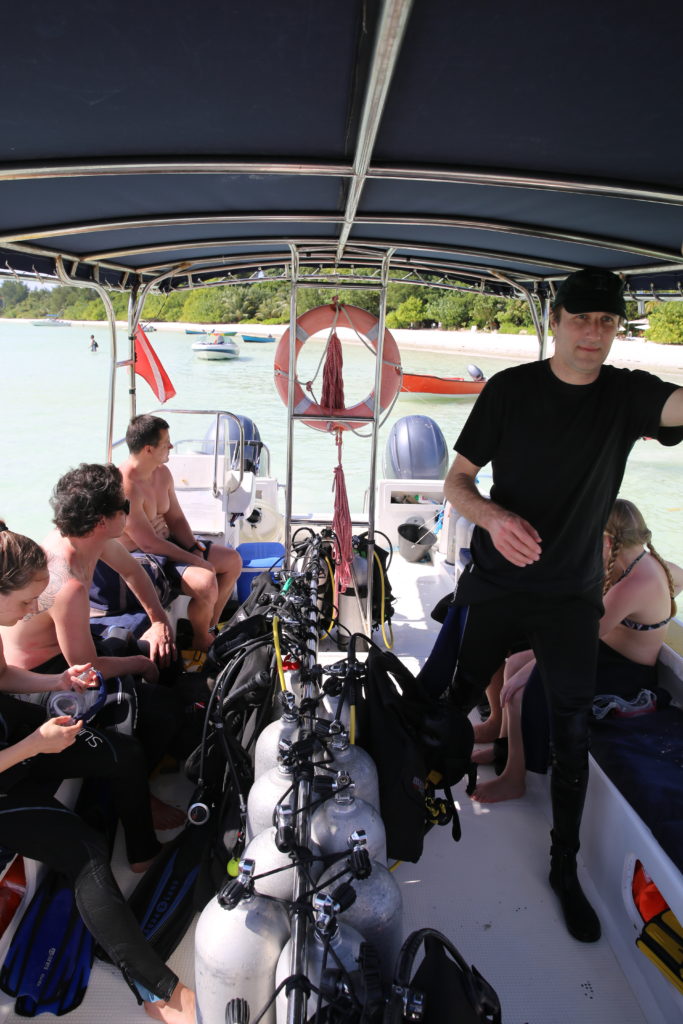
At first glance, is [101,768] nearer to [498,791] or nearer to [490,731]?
[498,791]

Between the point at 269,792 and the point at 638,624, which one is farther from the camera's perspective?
the point at 638,624

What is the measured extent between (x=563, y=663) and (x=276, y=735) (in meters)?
0.72

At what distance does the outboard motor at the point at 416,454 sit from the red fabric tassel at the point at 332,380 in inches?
119

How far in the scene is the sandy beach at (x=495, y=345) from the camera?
848 inches

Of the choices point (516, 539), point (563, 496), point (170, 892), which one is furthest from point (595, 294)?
point (170, 892)

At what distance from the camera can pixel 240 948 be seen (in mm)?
1103

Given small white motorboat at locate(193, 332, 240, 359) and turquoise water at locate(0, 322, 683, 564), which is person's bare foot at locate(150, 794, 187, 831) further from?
small white motorboat at locate(193, 332, 240, 359)

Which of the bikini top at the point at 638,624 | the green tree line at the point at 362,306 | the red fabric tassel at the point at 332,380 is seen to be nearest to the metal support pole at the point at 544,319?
the red fabric tassel at the point at 332,380

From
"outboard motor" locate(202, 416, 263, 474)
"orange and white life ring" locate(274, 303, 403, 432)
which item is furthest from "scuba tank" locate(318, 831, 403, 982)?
"outboard motor" locate(202, 416, 263, 474)

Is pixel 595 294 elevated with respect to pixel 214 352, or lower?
lower

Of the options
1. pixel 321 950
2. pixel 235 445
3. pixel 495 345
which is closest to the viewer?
pixel 321 950

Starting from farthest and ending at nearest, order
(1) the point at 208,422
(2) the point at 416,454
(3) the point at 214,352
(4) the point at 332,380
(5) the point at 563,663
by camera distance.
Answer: (3) the point at 214,352, (1) the point at 208,422, (2) the point at 416,454, (4) the point at 332,380, (5) the point at 563,663

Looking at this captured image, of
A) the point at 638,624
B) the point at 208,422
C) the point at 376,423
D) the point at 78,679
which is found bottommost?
the point at 78,679

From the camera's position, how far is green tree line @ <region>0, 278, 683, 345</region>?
1093 inches
